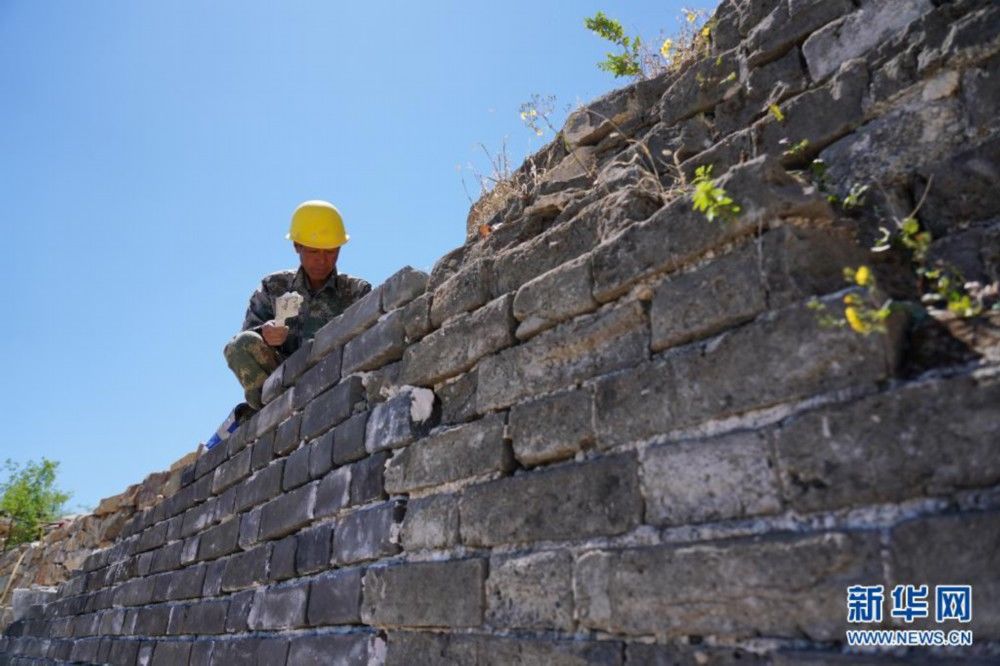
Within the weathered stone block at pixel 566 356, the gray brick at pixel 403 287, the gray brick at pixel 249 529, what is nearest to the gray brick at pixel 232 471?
the gray brick at pixel 249 529

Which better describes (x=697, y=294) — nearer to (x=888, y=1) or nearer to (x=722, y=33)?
(x=888, y=1)

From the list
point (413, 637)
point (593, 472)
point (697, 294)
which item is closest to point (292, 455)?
point (413, 637)

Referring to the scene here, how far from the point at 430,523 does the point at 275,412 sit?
83.2 inches

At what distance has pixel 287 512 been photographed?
11.8ft

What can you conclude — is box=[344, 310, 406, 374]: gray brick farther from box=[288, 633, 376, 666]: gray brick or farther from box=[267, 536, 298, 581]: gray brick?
box=[288, 633, 376, 666]: gray brick

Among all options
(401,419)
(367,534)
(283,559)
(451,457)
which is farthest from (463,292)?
(283,559)

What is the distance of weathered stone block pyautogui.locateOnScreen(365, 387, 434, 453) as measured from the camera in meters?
2.83

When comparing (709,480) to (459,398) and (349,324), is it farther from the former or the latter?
(349,324)

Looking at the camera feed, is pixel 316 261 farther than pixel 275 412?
Yes

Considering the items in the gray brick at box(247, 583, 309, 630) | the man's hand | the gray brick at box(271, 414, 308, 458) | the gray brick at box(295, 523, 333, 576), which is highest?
the man's hand

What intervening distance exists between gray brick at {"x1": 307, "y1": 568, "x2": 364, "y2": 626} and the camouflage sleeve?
8.62 ft

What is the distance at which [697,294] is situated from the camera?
1.86m

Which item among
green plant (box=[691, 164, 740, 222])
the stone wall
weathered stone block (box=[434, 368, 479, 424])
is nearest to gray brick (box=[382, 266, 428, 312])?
the stone wall

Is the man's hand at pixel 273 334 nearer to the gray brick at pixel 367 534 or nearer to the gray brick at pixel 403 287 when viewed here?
the gray brick at pixel 403 287
